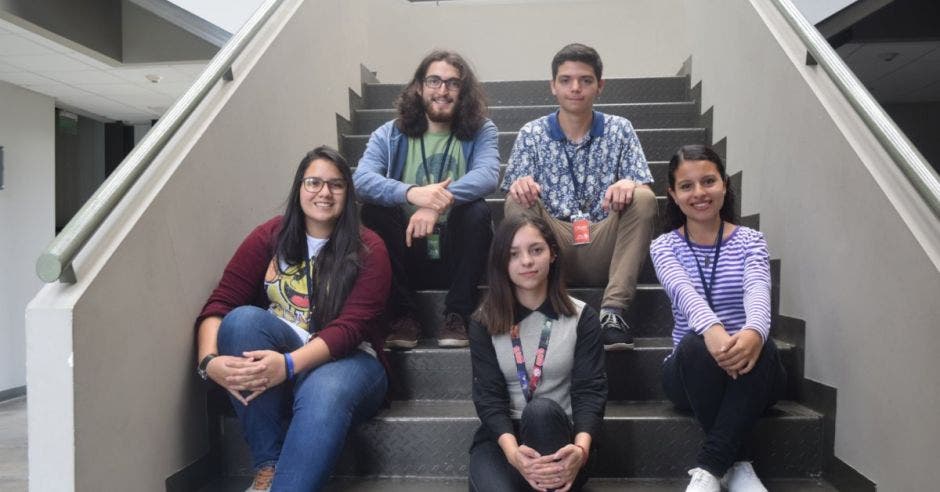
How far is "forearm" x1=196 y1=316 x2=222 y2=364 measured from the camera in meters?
2.04

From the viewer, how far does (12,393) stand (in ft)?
19.6

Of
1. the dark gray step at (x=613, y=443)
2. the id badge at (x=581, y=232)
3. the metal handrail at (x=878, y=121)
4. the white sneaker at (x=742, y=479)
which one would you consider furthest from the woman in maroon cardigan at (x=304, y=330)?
the metal handrail at (x=878, y=121)

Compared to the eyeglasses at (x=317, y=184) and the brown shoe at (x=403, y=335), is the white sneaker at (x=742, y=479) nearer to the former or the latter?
the brown shoe at (x=403, y=335)

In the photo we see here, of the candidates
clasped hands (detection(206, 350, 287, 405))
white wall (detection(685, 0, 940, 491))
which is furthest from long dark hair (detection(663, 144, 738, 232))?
clasped hands (detection(206, 350, 287, 405))

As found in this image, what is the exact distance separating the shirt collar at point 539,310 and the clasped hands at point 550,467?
0.37 meters

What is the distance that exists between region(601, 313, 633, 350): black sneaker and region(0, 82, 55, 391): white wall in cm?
537

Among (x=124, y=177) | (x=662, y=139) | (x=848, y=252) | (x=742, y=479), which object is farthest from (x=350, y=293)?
(x=662, y=139)

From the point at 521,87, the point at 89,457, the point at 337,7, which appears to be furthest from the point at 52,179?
the point at 89,457

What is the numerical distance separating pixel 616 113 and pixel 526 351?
199cm

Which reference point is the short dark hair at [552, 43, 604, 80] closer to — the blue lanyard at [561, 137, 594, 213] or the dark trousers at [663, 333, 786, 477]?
the blue lanyard at [561, 137, 594, 213]

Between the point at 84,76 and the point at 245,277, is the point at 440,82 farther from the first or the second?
the point at 84,76

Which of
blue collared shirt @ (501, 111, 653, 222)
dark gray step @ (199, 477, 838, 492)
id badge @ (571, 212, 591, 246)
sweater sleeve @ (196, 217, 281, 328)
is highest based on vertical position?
blue collared shirt @ (501, 111, 653, 222)

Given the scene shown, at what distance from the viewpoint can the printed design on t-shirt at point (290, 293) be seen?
2.13 meters

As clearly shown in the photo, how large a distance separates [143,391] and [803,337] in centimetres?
182
